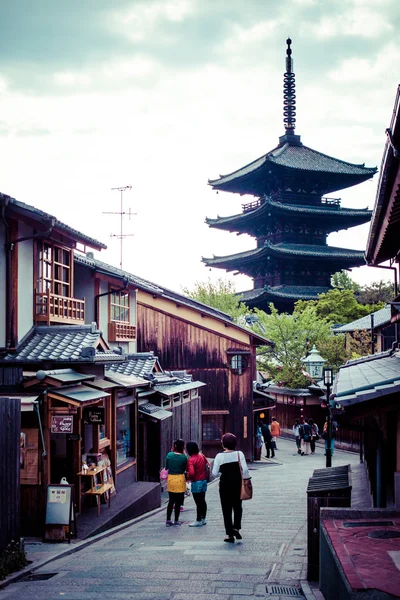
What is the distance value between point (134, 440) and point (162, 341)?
39.1 feet

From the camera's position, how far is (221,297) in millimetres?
53750

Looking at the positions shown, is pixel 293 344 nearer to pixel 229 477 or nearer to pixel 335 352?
pixel 335 352

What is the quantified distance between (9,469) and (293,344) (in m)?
30.0

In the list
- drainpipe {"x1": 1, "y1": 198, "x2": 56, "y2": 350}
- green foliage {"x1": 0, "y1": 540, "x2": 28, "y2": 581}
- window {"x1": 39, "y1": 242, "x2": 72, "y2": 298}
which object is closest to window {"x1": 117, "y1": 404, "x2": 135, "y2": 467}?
window {"x1": 39, "y1": 242, "x2": 72, "y2": 298}

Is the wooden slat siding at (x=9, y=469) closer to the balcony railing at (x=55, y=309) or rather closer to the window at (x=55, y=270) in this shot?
the balcony railing at (x=55, y=309)

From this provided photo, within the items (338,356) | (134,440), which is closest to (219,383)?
(338,356)

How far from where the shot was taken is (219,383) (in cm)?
2969

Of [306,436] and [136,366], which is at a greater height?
[136,366]

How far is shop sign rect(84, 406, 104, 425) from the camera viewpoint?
12.8 meters

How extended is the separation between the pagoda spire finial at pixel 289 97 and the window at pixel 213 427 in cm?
3337

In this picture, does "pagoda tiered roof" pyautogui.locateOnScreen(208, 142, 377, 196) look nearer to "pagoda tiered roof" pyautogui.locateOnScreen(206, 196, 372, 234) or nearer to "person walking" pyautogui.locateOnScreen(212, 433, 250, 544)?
"pagoda tiered roof" pyautogui.locateOnScreen(206, 196, 372, 234)

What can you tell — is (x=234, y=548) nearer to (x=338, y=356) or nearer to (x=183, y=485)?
(x=183, y=485)

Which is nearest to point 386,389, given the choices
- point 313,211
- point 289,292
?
point 289,292

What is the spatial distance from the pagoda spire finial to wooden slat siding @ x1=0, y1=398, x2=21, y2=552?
164 feet
